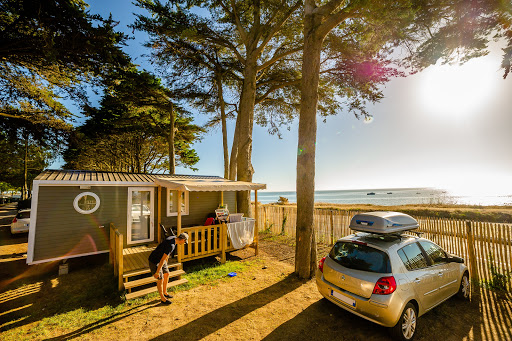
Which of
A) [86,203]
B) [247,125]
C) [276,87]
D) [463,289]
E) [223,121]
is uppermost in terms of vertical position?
[276,87]

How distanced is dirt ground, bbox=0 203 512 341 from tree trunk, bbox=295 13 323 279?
799 millimetres

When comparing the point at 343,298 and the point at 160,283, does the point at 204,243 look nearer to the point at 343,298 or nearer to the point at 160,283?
the point at 160,283

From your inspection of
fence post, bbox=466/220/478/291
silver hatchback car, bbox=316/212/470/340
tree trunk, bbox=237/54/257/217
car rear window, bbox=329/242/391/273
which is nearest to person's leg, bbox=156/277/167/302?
silver hatchback car, bbox=316/212/470/340

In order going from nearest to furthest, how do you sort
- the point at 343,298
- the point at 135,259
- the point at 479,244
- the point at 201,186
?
the point at 343,298, the point at 479,244, the point at 135,259, the point at 201,186

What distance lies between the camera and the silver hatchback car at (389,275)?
358cm

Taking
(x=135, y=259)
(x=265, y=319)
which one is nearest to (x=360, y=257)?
(x=265, y=319)

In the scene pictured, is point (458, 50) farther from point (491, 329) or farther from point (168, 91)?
point (168, 91)

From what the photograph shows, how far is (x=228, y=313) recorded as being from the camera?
15.4ft

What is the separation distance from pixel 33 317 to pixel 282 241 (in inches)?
357

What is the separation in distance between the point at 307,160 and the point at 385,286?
3882mm

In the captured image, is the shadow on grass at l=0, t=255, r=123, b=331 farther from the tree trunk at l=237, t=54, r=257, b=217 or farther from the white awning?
the tree trunk at l=237, t=54, r=257, b=217

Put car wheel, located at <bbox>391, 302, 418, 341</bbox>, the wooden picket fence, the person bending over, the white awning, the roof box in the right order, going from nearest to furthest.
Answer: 1. car wheel, located at <bbox>391, 302, 418, 341</bbox>
2. the roof box
3. the person bending over
4. the wooden picket fence
5. the white awning

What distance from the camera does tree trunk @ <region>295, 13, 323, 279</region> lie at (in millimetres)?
6578

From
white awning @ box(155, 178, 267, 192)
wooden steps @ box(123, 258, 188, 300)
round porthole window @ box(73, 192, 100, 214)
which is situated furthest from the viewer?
round porthole window @ box(73, 192, 100, 214)
